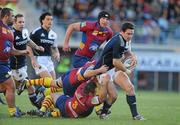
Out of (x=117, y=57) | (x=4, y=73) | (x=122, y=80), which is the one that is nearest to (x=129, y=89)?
(x=122, y=80)

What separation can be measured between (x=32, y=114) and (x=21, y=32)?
2568 mm

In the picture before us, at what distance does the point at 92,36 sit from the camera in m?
17.6

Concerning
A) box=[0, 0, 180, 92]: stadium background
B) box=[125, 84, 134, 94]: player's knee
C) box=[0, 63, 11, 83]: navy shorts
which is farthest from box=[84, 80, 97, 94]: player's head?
box=[0, 0, 180, 92]: stadium background

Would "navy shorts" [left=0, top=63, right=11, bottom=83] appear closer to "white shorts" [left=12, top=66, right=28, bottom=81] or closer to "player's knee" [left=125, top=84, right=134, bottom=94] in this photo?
"white shorts" [left=12, top=66, right=28, bottom=81]

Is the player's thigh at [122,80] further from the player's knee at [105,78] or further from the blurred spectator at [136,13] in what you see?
the blurred spectator at [136,13]

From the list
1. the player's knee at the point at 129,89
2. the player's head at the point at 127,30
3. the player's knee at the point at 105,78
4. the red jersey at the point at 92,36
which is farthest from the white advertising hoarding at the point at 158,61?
the player's head at the point at 127,30

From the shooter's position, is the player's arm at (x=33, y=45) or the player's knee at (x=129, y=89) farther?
the player's arm at (x=33, y=45)

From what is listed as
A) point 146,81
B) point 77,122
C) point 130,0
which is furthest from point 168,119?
point 130,0

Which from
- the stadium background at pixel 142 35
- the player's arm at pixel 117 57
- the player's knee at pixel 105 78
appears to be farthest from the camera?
the stadium background at pixel 142 35

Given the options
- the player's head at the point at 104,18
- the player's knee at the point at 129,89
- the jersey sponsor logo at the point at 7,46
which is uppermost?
the player's head at the point at 104,18

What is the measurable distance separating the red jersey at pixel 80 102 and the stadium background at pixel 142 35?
19.2m

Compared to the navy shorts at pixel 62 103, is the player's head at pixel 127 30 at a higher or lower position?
higher

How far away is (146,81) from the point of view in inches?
1410

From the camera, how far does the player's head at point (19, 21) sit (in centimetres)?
1694
